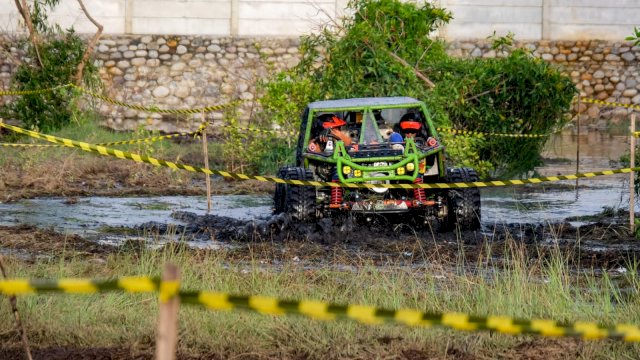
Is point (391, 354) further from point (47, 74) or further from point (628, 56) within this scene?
point (628, 56)

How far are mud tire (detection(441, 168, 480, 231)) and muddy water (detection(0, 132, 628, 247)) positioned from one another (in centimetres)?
83

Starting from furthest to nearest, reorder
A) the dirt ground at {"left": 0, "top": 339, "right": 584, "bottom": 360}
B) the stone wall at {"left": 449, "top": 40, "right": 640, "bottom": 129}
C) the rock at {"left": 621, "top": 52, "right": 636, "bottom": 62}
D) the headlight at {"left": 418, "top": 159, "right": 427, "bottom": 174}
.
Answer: the rock at {"left": 621, "top": 52, "right": 636, "bottom": 62} → the stone wall at {"left": 449, "top": 40, "right": 640, "bottom": 129} → the headlight at {"left": 418, "top": 159, "right": 427, "bottom": 174} → the dirt ground at {"left": 0, "top": 339, "right": 584, "bottom": 360}

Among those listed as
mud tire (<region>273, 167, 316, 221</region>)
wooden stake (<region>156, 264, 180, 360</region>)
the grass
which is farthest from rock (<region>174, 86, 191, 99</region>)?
wooden stake (<region>156, 264, 180, 360</region>)

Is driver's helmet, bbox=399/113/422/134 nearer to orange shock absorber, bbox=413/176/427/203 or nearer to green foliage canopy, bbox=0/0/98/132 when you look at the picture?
orange shock absorber, bbox=413/176/427/203

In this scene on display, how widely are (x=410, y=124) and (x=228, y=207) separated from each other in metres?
2.93

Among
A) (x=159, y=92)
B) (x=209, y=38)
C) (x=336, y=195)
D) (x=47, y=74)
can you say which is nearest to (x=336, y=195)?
(x=336, y=195)

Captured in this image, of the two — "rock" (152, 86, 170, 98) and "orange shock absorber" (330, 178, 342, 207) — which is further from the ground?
"rock" (152, 86, 170, 98)

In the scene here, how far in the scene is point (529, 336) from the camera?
21.8 feet

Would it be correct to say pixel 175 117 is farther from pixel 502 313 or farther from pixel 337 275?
pixel 502 313

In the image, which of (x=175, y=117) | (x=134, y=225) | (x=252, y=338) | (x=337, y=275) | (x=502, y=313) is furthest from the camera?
(x=175, y=117)

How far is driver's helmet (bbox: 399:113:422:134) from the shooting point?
1312 centimetres

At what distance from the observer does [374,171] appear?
12.2 m

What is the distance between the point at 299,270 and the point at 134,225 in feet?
14.7

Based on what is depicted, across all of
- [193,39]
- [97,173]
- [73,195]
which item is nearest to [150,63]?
[193,39]
